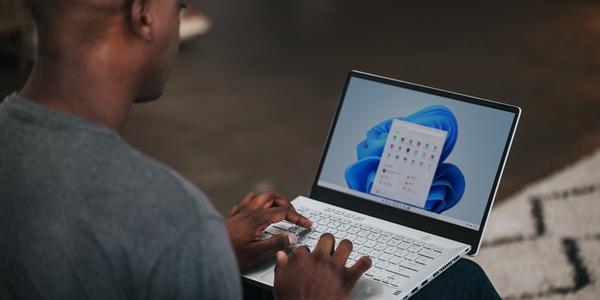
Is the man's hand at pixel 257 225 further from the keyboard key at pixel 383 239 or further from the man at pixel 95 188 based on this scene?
the man at pixel 95 188

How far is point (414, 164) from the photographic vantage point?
55.4 inches

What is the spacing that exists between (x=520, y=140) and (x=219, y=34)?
70.9 inches

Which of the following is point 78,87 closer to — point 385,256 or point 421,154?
point 385,256

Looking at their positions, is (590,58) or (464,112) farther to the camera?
(590,58)

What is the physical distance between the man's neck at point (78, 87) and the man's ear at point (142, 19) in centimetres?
5

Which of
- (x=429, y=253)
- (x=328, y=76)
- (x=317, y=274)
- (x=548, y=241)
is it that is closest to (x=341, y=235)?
(x=429, y=253)

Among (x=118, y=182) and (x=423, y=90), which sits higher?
(x=423, y=90)

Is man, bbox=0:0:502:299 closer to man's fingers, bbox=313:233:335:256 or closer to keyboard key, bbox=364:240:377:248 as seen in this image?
man's fingers, bbox=313:233:335:256

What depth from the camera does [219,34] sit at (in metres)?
4.43

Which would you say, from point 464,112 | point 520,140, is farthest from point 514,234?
point 464,112

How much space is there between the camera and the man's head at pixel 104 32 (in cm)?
87

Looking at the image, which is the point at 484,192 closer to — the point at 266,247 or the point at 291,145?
the point at 266,247

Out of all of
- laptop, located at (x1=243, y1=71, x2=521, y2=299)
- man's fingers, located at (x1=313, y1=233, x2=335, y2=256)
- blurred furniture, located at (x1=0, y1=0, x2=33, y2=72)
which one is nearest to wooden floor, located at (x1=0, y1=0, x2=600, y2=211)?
blurred furniture, located at (x1=0, y1=0, x2=33, y2=72)

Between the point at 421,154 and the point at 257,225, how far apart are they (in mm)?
306
